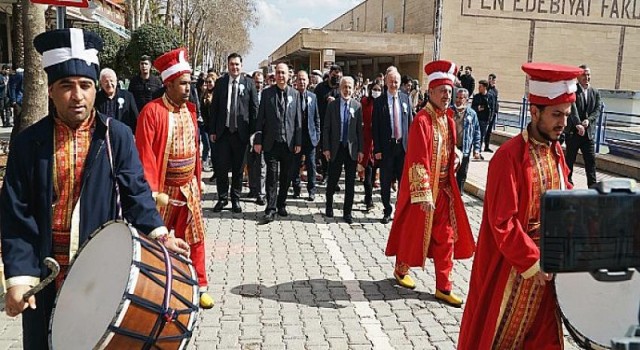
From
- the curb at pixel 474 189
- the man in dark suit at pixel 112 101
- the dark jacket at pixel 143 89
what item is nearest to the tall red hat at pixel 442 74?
the man in dark suit at pixel 112 101

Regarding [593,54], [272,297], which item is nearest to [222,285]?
[272,297]

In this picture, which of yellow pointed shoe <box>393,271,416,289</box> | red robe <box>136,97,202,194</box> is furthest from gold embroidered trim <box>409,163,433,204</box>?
red robe <box>136,97,202,194</box>

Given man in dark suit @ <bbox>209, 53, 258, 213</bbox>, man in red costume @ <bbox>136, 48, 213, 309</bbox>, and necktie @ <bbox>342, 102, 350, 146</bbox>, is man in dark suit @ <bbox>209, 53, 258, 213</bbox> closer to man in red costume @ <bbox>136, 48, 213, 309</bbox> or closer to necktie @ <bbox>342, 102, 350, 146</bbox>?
necktie @ <bbox>342, 102, 350, 146</bbox>

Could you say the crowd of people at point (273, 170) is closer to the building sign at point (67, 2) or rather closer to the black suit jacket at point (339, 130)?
the black suit jacket at point (339, 130)

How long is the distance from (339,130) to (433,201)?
11.1 ft

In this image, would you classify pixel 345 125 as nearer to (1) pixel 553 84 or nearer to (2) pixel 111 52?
(1) pixel 553 84

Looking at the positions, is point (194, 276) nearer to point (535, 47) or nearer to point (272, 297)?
point (272, 297)

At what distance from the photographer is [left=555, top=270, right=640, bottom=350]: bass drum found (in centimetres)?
260

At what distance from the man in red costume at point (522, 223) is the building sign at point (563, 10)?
36.9 m

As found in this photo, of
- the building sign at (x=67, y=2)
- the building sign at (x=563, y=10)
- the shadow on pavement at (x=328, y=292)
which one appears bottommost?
the shadow on pavement at (x=328, y=292)

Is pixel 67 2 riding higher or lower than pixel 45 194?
higher

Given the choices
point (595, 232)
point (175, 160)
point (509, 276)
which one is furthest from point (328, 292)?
point (595, 232)

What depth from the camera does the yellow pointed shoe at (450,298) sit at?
5340 mm

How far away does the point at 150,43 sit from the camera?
20.2 meters
